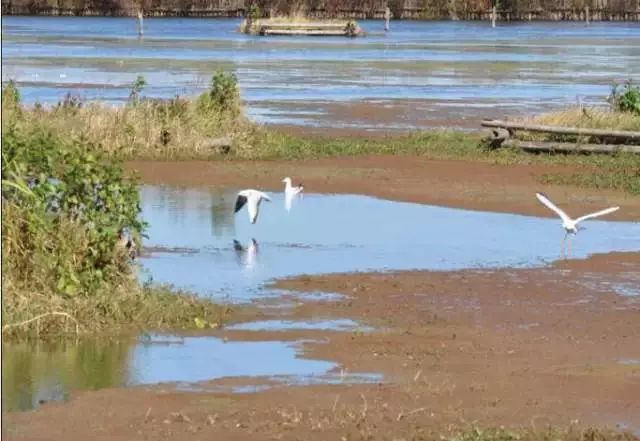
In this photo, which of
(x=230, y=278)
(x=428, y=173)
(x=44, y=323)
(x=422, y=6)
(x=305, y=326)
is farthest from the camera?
(x=422, y=6)

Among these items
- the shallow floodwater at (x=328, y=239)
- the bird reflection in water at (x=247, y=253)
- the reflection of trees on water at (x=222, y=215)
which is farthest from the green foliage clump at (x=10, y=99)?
the bird reflection in water at (x=247, y=253)

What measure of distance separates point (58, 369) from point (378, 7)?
4307 inches

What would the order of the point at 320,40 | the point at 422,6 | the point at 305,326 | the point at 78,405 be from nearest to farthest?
the point at 78,405 → the point at 305,326 → the point at 320,40 → the point at 422,6

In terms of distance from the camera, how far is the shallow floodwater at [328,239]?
1719 centimetres

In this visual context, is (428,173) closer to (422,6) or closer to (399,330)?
(399,330)

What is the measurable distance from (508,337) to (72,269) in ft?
Result: 11.4

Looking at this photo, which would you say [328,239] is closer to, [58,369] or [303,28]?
[58,369]

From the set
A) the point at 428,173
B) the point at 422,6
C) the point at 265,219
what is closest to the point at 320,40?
the point at 422,6

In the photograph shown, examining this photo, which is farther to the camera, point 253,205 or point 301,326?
point 253,205

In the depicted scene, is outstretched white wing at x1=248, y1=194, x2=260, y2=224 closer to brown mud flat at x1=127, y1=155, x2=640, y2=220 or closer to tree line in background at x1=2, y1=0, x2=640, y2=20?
brown mud flat at x1=127, y1=155, x2=640, y2=220

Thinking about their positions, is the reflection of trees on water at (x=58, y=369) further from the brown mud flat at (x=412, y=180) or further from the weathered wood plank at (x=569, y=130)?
the weathered wood plank at (x=569, y=130)

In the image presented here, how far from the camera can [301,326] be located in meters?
14.2

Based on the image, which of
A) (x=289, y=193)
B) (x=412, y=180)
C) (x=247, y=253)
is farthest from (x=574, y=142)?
(x=247, y=253)

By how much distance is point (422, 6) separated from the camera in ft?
405
